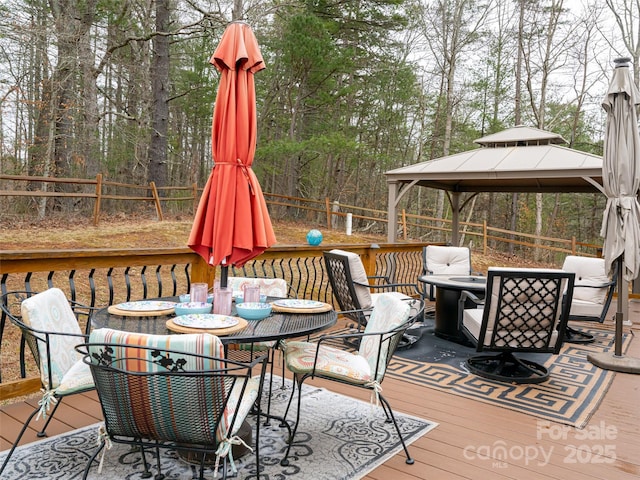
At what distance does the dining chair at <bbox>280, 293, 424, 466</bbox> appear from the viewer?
2.49 metres

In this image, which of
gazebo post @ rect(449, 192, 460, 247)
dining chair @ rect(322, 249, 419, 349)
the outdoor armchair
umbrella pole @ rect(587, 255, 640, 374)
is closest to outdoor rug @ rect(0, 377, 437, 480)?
dining chair @ rect(322, 249, 419, 349)

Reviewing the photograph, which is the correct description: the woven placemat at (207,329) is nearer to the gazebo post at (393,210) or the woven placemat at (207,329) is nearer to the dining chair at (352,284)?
the dining chair at (352,284)

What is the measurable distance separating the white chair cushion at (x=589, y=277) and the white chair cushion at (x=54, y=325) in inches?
199

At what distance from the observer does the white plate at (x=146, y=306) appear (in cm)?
256

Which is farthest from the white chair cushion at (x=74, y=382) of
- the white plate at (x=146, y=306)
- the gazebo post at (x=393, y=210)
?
the gazebo post at (x=393, y=210)

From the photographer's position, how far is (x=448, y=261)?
6.59 meters

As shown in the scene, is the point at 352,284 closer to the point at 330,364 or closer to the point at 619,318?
the point at 330,364

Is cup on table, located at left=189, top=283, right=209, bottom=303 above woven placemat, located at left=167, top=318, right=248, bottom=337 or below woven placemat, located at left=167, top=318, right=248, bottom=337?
above

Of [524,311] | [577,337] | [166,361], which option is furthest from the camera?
[577,337]

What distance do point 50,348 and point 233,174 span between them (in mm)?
1265

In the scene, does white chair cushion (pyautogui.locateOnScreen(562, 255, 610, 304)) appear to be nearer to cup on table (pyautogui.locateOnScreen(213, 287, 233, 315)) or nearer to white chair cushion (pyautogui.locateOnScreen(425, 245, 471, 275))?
white chair cushion (pyautogui.locateOnScreen(425, 245, 471, 275))

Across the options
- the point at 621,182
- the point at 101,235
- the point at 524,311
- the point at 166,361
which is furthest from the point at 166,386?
the point at 101,235

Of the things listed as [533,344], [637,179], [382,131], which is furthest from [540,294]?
[382,131]

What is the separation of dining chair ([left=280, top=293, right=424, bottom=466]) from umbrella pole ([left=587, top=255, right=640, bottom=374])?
2.72 meters
